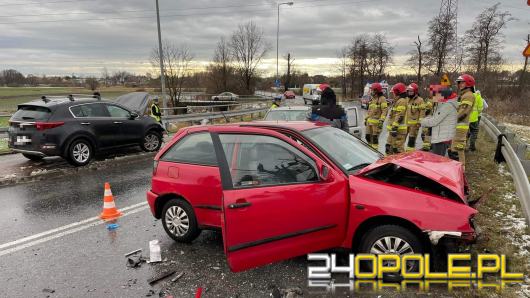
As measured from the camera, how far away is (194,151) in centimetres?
472

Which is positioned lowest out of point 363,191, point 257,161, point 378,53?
point 363,191

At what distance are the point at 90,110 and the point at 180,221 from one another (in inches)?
271

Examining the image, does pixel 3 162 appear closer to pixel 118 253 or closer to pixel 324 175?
pixel 118 253

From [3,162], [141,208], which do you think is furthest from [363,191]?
[3,162]

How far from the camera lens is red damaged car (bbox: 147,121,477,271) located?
3371mm

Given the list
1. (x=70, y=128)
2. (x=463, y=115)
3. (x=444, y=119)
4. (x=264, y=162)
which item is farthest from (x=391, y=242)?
(x=70, y=128)

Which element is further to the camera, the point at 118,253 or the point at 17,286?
the point at 118,253

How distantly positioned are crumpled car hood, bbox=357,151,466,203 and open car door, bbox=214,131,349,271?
0.48 metres

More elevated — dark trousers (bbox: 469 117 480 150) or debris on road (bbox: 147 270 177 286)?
dark trousers (bbox: 469 117 480 150)

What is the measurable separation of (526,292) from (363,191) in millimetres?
1708

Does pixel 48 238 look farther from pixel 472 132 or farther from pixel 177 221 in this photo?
pixel 472 132

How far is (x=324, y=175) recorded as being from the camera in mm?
3520

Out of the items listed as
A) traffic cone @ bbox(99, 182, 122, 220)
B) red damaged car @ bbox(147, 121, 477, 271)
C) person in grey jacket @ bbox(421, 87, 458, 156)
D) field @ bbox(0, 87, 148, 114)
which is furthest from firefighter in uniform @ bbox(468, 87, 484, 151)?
field @ bbox(0, 87, 148, 114)

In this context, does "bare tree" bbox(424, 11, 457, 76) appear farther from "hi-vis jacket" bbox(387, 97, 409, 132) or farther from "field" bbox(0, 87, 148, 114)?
"field" bbox(0, 87, 148, 114)
